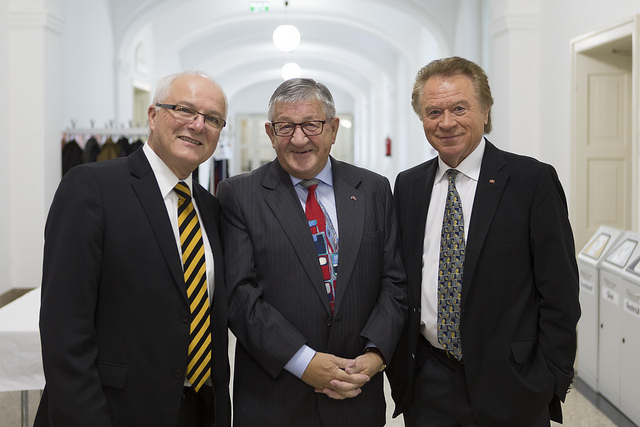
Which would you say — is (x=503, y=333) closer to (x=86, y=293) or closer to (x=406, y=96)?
(x=86, y=293)

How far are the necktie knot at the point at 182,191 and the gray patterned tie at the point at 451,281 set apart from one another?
940mm

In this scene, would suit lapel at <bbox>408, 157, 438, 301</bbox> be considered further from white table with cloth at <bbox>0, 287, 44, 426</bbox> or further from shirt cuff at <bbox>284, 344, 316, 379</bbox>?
white table with cloth at <bbox>0, 287, 44, 426</bbox>

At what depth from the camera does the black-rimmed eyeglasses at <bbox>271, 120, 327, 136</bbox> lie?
2.32 m

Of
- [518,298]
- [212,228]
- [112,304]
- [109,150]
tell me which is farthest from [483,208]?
[109,150]

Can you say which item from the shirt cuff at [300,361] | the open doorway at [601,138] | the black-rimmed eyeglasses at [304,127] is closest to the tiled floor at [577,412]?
the open doorway at [601,138]

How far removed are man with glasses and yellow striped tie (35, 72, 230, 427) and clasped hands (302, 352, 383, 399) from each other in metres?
0.32

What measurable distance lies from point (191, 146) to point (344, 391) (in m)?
1.00

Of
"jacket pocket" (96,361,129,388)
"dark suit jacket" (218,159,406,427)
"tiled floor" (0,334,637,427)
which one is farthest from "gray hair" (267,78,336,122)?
"tiled floor" (0,334,637,427)

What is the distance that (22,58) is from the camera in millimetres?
7094

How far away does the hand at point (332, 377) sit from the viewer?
221 centimetres

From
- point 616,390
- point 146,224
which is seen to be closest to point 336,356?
point 146,224

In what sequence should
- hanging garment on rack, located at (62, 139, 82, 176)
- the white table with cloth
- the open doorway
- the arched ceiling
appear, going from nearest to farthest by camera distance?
the white table with cloth
the open doorway
hanging garment on rack, located at (62, 139, 82, 176)
the arched ceiling

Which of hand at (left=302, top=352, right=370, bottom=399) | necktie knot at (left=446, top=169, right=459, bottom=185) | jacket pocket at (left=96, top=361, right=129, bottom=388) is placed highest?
necktie knot at (left=446, top=169, right=459, bottom=185)

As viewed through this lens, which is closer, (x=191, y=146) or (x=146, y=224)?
(x=146, y=224)
